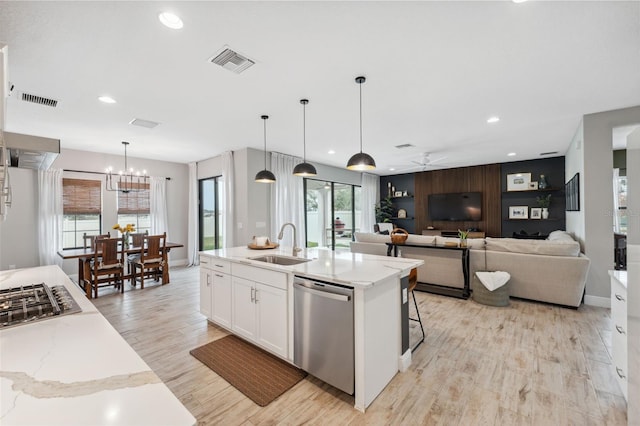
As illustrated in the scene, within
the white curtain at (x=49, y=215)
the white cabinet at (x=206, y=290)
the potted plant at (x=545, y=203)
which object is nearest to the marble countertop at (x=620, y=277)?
the white cabinet at (x=206, y=290)

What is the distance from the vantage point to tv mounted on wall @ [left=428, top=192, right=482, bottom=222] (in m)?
7.87

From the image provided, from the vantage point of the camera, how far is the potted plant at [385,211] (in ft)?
30.9

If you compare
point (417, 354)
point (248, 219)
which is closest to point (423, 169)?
point (248, 219)

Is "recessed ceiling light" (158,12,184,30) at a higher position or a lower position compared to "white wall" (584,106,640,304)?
higher

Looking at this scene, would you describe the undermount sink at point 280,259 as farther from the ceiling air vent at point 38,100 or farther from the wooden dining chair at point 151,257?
the wooden dining chair at point 151,257

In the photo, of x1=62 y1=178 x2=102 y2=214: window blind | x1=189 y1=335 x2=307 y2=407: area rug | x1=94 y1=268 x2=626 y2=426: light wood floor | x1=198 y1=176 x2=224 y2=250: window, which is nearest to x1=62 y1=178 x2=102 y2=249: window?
x1=62 y1=178 x2=102 y2=214: window blind

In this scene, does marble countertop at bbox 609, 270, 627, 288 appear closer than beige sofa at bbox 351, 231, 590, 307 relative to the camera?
Yes

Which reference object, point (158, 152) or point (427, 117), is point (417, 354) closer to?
point (427, 117)

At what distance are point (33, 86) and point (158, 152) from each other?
3.19m

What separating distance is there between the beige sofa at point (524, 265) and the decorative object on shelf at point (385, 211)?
4499 mm

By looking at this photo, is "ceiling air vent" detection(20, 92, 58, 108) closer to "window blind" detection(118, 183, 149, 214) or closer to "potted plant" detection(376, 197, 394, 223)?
"window blind" detection(118, 183, 149, 214)

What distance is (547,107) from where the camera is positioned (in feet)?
12.0

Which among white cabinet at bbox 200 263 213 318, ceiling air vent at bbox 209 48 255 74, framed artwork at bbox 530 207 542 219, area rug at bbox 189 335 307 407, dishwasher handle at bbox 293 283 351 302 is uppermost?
ceiling air vent at bbox 209 48 255 74

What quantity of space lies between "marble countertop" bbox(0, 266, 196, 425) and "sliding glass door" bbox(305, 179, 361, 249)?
6.05 meters
